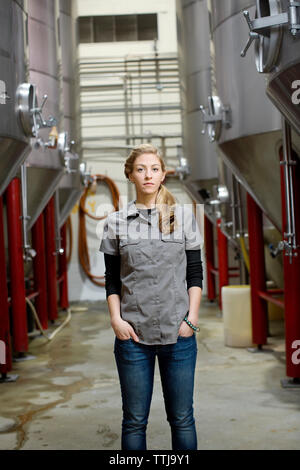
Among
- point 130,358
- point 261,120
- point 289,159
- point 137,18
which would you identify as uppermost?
point 137,18

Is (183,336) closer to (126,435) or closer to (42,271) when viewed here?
(126,435)

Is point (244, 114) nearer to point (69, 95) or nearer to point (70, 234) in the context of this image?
point (69, 95)

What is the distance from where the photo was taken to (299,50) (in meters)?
2.60

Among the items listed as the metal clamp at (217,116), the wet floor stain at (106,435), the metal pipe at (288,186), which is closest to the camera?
the wet floor stain at (106,435)

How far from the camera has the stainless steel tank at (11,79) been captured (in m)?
3.44

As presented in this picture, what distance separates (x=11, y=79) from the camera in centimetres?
357

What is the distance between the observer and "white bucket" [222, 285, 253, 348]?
5691mm

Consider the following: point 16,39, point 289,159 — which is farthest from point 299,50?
point 16,39

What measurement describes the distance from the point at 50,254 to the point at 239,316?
290 centimetres

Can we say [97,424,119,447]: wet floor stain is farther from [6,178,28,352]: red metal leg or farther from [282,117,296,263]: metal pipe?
[6,178,28,352]: red metal leg

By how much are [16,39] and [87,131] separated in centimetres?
735

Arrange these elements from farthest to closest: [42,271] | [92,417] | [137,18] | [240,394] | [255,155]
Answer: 1. [137,18]
2. [42,271]
3. [255,155]
4. [240,394]
5. [92,417]

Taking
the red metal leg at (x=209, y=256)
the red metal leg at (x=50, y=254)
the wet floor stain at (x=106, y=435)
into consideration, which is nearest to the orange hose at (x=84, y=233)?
the red metal leg at (x=209, y=256)

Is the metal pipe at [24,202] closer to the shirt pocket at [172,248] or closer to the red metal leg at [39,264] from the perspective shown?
the red metal leg at [39,264]
